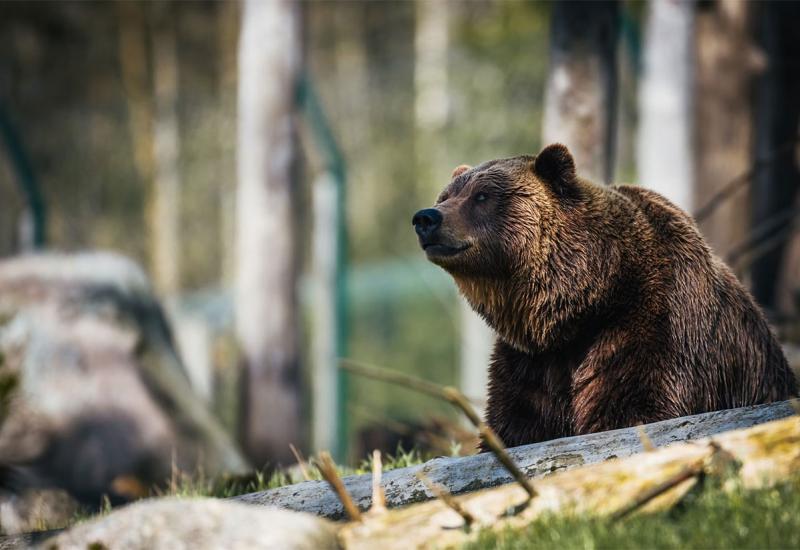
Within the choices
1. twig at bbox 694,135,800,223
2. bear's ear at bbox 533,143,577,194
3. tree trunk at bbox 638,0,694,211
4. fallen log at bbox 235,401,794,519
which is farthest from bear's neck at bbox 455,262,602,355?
tree trunk at bbox 638,0,694,211

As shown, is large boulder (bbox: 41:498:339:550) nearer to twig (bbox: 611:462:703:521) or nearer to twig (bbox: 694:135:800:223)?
A: twig (bbox: 611:462:703:521)

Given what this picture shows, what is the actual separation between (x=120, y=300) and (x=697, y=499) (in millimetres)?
6287

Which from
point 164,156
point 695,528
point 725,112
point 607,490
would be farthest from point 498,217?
point 164,156

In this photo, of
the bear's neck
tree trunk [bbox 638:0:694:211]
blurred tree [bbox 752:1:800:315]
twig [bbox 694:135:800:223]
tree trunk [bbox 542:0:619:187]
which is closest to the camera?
the bear's neck

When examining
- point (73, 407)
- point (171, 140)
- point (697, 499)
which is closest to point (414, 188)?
point (171, 140)

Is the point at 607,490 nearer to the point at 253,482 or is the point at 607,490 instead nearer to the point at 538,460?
the point at 538,460

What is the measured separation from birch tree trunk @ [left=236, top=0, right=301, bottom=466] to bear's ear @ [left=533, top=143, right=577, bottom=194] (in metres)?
5.19

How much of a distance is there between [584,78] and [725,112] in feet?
9.01

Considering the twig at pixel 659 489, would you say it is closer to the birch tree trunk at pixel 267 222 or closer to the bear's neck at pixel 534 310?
the bear's neck at pixel 534 310

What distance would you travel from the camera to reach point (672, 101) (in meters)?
8.06

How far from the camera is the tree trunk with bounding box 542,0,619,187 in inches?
266

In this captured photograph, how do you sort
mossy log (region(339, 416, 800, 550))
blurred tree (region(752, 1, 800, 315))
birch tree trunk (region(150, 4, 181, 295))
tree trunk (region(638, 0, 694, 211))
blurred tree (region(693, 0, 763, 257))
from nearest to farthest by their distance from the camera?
mossy log (region(339, 416, 800, 550))
tree trunk (region(638, 0, 694, 211))
blurred tree (region(693, 0, 763, 257))
blurred tree (region(752, 1, 800, 315))
birch tree trunk (region(150, 4, 181, 295))

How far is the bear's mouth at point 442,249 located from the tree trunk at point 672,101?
3.93 meters

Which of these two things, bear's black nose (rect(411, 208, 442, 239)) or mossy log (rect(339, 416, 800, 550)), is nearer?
mossy log (rect(339, 416, 800, 550))
